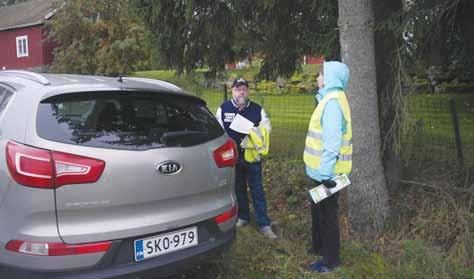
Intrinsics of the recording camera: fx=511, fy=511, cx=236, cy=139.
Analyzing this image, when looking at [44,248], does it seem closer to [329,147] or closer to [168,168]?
[168,168]

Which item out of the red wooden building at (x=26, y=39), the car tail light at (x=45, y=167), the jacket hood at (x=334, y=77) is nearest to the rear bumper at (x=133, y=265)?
the car tail light at (x=45, y=167)

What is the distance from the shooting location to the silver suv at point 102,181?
3039 mm

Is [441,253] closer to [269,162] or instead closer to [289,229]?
[289,229]

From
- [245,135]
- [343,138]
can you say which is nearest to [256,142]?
[245,135]

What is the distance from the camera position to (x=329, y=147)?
401 centimetres

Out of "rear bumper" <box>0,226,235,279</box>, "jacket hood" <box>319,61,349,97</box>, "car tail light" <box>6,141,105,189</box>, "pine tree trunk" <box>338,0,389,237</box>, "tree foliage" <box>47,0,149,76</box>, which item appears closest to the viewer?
"car tail light" <box>6,141,105,189</box>

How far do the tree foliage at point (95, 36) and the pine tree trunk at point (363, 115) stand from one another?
54.8 feet

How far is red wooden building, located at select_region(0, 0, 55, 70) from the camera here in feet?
118

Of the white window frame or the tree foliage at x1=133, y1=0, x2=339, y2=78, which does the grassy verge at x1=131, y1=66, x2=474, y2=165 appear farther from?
the white window frame

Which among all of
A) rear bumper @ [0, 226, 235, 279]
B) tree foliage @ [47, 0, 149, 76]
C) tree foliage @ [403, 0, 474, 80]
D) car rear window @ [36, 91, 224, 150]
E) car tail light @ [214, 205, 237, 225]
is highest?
tree foliage @ [47, 0, 149, 76]

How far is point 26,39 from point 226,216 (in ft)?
124

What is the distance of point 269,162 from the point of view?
26.7 feet

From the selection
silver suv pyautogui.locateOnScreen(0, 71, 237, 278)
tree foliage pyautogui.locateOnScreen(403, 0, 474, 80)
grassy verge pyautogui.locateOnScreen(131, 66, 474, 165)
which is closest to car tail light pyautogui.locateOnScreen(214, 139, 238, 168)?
silver suv pyautogui.locateOnScreen(0, 71, 237, 278)

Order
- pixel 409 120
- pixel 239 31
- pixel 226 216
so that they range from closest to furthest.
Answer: pixel 226 216 → pixel 409 120 → pixel 239 31
